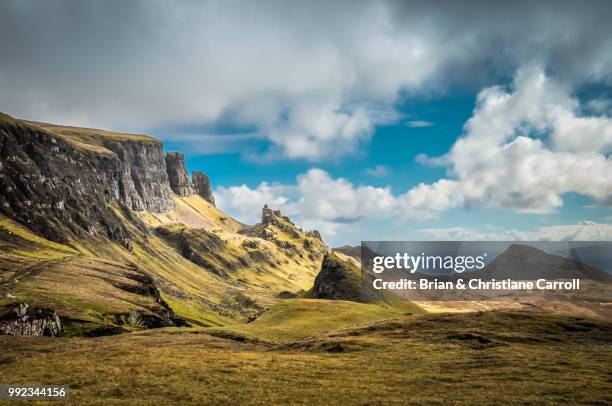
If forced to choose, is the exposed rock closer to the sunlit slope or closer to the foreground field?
the sunlit slope

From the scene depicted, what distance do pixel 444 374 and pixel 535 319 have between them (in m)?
57.0

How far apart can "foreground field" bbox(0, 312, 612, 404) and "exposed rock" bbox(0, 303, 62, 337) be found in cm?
2193

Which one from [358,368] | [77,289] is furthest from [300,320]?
[358,368]

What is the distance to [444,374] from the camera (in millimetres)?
57656

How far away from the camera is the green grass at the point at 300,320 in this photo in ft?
377

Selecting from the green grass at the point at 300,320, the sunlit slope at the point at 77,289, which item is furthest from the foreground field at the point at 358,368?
the sunlit slope at the point at 77,289

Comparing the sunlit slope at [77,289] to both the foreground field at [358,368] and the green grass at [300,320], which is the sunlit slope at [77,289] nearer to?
the green grass at [300,320]

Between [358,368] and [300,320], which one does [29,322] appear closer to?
[300,320]

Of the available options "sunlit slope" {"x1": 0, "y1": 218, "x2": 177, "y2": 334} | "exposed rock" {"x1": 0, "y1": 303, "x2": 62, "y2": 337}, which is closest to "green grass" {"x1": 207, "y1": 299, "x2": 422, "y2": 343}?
"sunlit slope" {"x1": 0, "y1": 218, "x2": 177, "y2": 334}

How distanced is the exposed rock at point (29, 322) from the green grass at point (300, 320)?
40.1 meters

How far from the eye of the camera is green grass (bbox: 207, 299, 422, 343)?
11481 centimetres

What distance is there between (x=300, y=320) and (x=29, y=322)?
74668 mm

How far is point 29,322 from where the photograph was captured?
10850 centimetres

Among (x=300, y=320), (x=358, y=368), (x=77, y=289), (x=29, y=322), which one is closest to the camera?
(x=358, y=368)
